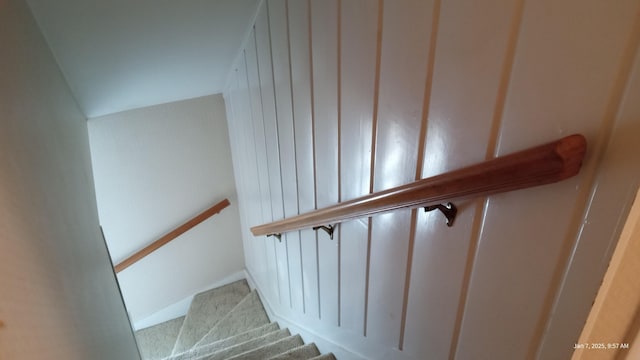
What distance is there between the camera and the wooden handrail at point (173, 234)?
3129mm

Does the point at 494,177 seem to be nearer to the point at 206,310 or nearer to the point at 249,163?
the point at 249,163

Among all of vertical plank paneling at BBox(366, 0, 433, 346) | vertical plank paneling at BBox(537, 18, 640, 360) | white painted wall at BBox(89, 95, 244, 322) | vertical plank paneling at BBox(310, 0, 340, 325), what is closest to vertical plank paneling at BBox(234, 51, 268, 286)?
white painted wall at BBox(89, 95, 244, 322)

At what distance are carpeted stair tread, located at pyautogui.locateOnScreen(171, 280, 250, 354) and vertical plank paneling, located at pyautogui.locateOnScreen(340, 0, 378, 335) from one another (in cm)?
244

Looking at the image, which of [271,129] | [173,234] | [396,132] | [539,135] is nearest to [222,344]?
[173,234]

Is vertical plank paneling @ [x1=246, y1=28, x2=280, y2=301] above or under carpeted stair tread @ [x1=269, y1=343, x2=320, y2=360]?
above

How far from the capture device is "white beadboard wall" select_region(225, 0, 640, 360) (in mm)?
490

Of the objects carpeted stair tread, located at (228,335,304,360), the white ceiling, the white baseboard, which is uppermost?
the white ceiling

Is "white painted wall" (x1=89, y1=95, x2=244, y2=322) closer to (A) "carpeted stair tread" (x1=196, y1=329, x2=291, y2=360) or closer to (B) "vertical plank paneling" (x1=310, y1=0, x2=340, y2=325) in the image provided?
(A) "carpeted stair tread" (x1=196, y1=329, x2=291, y2=360)

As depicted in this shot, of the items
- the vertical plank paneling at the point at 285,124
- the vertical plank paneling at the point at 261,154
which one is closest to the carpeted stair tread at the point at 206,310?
the vertical plank paneling at the point at 261,154

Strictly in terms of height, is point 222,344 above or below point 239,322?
above

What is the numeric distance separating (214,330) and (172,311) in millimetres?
850

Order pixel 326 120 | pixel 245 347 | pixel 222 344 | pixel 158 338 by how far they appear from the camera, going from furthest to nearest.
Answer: pixel 158 338 < pixel 222 344 < pixel 245 347 < pixel 326 120

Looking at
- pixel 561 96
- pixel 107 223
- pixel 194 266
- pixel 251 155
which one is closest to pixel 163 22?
pixel 251 155

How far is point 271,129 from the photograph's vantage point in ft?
6.06
